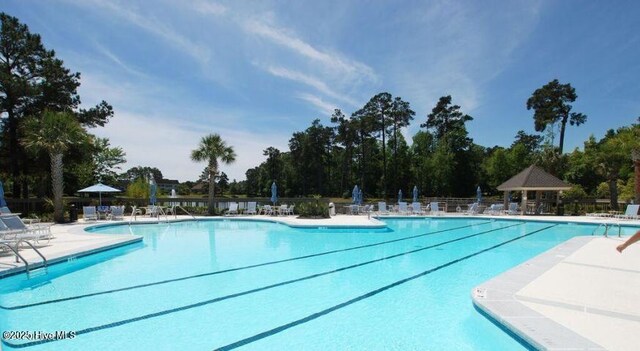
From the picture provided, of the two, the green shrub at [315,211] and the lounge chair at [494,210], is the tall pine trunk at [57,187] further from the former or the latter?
the lounge chair at [494,210]

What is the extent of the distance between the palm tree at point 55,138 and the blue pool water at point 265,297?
8.05 m

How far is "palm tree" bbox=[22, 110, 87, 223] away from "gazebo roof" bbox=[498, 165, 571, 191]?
2528 cm

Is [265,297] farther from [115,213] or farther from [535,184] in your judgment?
[535,184]

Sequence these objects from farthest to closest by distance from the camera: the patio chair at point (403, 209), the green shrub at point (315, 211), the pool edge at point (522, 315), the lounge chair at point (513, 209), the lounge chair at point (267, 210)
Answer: the patio chair at point (403, 209) → the lounge chair at point (513, 209) → the lounge chair at point (267, 210) → the green shrub at point (315, 211) → the pool edge at point (522, 315)

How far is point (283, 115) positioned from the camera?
2733 cm

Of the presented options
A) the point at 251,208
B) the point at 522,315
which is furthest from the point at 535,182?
the point at 522,315

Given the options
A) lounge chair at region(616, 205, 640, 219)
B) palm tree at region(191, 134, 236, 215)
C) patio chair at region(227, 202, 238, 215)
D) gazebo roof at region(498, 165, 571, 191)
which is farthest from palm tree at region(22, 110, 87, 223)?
lounge chair at region(616, 205, 640, 219)

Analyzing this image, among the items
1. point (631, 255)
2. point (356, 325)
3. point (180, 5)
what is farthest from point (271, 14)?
point (631, 255)

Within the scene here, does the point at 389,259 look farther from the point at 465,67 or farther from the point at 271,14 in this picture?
the point at 465,67

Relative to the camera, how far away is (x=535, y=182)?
74.2ft

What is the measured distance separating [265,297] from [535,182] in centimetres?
2230

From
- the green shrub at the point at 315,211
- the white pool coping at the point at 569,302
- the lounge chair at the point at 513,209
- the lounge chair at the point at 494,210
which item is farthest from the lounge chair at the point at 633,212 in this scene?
the green shrub at the point at 315,211

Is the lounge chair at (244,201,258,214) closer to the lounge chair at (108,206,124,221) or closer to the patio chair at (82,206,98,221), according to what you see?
the lounge chair at (108,206,124,221)

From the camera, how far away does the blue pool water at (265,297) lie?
14.1 ft
